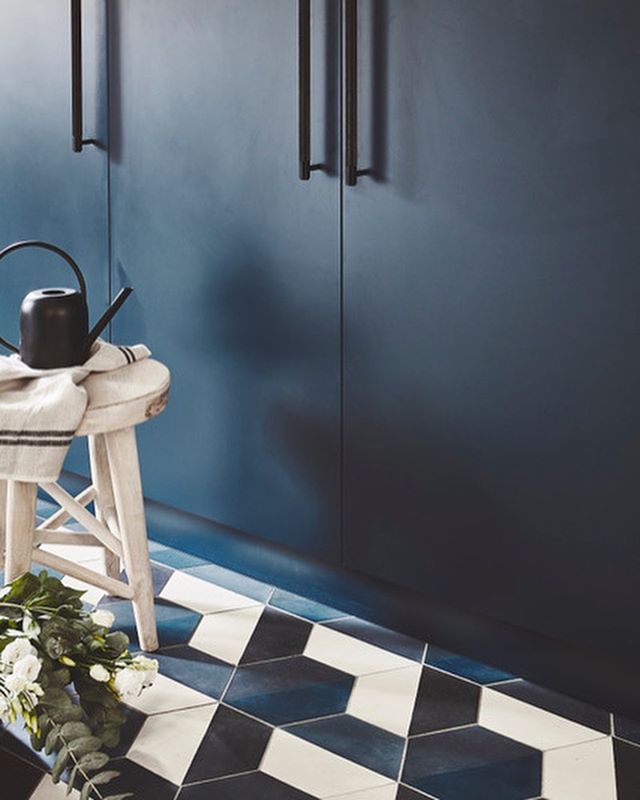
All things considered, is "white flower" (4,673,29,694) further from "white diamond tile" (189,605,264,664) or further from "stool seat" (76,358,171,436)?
"white diamond tile" (189,605,264,664)

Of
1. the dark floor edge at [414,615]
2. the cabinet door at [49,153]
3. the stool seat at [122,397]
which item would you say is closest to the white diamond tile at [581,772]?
the dark floor edge at [414,615]

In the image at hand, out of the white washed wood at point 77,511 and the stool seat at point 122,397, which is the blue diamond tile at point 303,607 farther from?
the stool seat at point 122,397

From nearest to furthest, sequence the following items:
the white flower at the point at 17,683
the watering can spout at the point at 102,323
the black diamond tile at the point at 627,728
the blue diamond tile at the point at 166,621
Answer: the white flower at the point at 17,683, the black diamond tile at the point at 627,728, the watering can spout at the point at 102,323, the blue diamond tile at the point at 166,621

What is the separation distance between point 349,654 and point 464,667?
0.25m

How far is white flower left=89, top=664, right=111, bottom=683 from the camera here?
180cm

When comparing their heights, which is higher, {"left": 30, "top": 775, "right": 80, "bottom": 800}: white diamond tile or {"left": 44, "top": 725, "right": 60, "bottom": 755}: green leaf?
{"left": 44, "top": 725, "right": 60, "bottom": 755}: green leaf

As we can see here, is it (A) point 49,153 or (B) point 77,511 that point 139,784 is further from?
(A) point 49,153

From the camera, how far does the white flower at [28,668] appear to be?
5.52 ft

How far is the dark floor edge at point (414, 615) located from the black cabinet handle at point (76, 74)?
0.99 metres

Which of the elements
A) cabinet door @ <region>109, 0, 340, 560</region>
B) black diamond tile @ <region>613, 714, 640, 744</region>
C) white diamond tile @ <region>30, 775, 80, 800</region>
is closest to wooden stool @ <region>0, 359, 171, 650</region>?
cabinet door @ <region>109, 0, 340, 560</region>

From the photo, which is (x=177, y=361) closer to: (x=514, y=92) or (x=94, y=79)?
(x=94, y=79)

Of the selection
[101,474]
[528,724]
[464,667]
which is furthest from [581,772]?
[101,474]

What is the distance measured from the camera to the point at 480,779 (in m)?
2.15

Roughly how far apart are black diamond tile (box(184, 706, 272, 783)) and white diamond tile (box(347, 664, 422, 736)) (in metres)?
0.20
